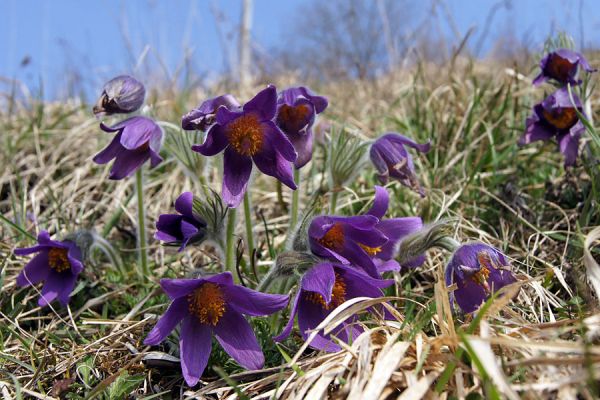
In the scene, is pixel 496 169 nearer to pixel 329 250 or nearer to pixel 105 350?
pixel 329 250

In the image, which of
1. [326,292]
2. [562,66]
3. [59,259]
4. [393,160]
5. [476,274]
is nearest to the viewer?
[326,292]

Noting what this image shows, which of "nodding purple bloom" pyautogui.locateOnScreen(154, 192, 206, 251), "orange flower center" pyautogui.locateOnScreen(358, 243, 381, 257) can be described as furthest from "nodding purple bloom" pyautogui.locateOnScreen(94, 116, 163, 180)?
"orange flower center" pyautogui.locateOnScreen(358, 243, 381, 257)

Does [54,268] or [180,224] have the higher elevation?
[180,224]

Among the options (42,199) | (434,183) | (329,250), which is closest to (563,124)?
(434,183)

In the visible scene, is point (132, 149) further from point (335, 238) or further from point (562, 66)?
point (562, 66)

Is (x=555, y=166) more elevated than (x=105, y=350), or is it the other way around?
(x=555, y=166)

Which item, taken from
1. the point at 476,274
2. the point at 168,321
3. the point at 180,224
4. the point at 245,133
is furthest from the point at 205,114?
the point at 476,274
